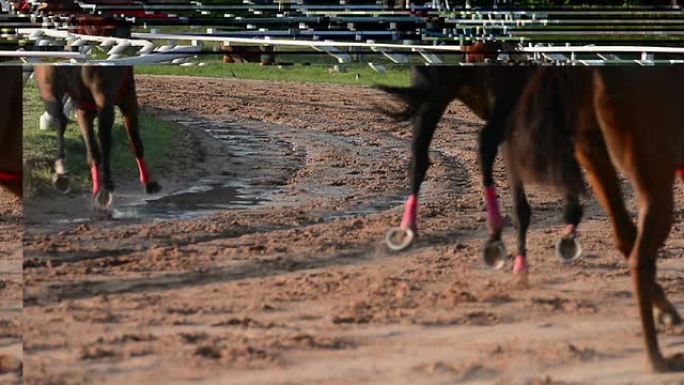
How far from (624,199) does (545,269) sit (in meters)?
0.30

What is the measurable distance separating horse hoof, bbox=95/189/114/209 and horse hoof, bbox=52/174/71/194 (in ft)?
0.27

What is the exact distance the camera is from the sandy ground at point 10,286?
3.18 metres

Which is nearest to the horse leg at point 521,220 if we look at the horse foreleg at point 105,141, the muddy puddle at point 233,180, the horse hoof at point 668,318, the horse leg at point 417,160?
the horse leg at point 417,160

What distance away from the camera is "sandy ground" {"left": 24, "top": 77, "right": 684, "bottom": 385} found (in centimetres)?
301

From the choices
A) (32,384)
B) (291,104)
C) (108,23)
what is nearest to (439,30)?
(108,23)

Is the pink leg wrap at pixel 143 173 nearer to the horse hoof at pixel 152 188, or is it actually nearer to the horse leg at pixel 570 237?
the horse hoof at pixel 152 188

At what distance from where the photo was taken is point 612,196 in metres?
3.14

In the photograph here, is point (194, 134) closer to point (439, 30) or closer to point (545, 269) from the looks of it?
point (545, 269)

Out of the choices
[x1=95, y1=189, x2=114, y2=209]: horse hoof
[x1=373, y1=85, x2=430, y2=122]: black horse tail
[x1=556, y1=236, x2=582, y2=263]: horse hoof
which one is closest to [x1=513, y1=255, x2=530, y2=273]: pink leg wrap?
[x1=556, y1=236, x2=582, y2=263]: horse hoof

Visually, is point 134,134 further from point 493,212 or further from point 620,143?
point 620,143

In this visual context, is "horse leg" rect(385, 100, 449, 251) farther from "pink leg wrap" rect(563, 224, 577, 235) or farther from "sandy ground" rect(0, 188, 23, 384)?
"sandy ground" rect(0, 188, 23, 384)

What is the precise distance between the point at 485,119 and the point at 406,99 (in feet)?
0.76

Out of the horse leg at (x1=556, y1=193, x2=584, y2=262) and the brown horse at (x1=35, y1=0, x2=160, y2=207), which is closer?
the brown horse at (x1=35, y1=0, x2=160, y2=207)

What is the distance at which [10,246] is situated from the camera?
3201mm
